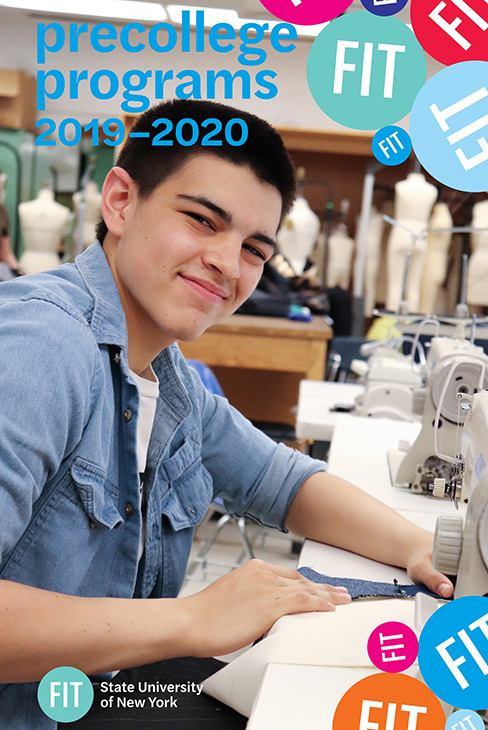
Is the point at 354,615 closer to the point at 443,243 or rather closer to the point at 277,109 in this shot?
the point at 443,243

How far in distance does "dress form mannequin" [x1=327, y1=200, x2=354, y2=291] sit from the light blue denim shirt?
4.08 meters

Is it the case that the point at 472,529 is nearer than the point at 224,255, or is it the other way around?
the point at 472,529

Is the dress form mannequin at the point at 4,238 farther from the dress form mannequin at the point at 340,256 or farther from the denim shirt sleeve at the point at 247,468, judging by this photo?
the denim shirt sleeve at the point at 247,468

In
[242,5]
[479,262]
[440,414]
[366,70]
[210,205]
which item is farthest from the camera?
[479,262]

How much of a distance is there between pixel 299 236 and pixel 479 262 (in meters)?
1.17

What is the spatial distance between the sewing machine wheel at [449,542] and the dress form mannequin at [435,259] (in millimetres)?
4219

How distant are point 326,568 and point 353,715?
399 mm

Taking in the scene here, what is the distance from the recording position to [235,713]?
0.83 m

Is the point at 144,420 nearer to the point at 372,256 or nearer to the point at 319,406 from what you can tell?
the point at 319,406

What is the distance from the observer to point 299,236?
489 cm

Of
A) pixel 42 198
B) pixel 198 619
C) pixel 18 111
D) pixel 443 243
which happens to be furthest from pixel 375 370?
pixel 18 111

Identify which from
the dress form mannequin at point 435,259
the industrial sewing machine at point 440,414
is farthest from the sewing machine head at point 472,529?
the dress form mannequin at point 435,259

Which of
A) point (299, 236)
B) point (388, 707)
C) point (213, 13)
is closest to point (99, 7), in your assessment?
point (213, 13)

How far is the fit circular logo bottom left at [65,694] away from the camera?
0.74 metres
